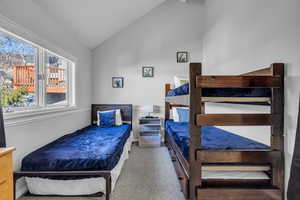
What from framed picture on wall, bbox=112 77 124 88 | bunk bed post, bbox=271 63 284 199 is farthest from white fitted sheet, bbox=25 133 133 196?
framed picture on wall, bbox=112 77 124 88

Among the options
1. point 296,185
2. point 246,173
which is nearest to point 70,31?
point 246,173

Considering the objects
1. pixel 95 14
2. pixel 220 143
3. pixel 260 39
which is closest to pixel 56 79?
pixel 95 14

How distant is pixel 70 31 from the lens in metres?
3.38

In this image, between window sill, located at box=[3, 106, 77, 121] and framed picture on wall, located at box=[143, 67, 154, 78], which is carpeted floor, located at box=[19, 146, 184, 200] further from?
framed picture on wall, located at box=[143, 67, 154, 78]

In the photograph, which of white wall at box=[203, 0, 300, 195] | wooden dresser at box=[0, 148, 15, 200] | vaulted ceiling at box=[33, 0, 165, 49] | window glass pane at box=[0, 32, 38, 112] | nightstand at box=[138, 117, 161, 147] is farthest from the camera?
nightstand at box=[138, 117, 161, 147]

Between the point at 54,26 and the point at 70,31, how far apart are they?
0.56 m

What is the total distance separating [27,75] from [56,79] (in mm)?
842

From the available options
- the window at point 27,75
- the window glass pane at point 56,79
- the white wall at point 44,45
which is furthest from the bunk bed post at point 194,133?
the window glass pane at point 56,79

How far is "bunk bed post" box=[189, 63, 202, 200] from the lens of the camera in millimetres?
Result: 1599

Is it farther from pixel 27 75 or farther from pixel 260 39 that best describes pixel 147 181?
pixel 260 39

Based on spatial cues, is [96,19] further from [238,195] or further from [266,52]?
[238,195]

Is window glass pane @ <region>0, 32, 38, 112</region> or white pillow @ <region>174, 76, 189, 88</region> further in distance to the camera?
white pillow @ <region>174, 76, 189, 88</region>

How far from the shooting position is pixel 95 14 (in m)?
3.31

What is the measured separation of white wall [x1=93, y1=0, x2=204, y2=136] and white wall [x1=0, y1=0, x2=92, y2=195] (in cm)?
75
